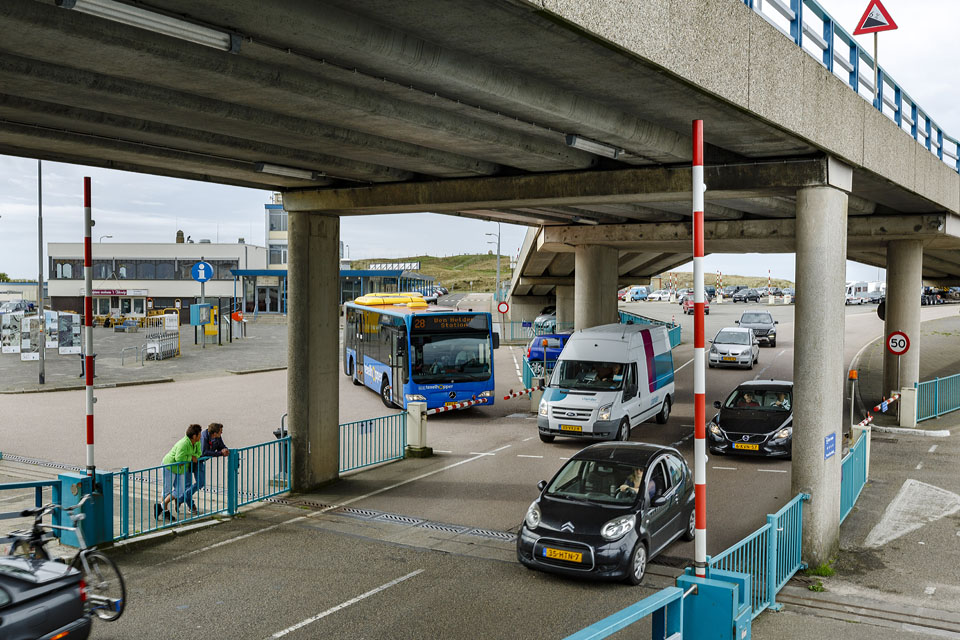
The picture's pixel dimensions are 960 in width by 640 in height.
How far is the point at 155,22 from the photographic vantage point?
20.4ft

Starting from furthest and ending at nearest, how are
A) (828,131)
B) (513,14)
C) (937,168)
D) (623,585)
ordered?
(937,168), (828,131), (623,585), (513,14)

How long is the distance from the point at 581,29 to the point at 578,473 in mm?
6523

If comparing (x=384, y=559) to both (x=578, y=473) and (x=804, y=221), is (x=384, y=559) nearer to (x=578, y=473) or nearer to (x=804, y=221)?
(x=578, y=473)

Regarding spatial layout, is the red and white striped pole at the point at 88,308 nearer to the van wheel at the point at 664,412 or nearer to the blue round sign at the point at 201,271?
the van wheel at the point at 664,412

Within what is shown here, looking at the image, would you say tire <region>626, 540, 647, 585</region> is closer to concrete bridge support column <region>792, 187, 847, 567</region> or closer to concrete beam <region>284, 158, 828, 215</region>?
concrete bridge support column <region>792, 187, 847, 567</region>

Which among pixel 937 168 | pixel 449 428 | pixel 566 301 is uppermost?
pixel 937 168

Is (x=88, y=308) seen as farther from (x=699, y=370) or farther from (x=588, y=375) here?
(x=588, y=375)

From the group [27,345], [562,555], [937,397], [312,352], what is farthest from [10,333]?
[937,397]

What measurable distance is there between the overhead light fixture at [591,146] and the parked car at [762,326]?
33.5 m

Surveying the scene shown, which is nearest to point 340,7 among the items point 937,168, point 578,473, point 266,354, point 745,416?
point 578,473

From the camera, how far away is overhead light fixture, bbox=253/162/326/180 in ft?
42.4

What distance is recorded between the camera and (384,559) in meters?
10.8

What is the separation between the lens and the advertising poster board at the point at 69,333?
36331 mm

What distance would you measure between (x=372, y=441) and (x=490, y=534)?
5.83 meters
